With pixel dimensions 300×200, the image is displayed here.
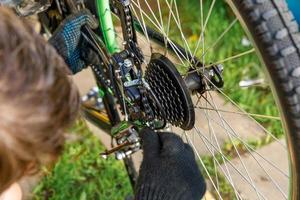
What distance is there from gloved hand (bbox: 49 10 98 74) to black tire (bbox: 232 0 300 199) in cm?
Result: 59

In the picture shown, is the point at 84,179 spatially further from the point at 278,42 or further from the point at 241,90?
the point at 278,42

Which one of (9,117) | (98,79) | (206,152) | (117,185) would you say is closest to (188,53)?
(98,79)

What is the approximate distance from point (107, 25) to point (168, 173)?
47 centimetres

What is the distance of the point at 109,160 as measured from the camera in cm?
215

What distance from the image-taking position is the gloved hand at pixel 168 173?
4.33 feet

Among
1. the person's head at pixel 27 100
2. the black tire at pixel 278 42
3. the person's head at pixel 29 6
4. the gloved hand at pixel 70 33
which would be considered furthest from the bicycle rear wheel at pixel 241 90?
the person's head at pixel 27 100

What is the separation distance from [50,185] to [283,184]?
0.83 meters

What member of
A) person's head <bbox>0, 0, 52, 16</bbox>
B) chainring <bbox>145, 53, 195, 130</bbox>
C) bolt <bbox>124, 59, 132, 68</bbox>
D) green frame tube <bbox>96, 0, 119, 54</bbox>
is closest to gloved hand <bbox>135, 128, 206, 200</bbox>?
chainring <bbox>145, 53, 195, 130</bbox>

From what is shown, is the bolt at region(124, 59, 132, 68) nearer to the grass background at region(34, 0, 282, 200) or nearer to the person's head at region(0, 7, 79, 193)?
the person's head at region(0, 7, 79, 193)

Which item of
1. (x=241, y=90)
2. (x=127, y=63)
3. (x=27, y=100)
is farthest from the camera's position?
(x=241, y=90)

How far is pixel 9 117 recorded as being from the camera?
36.2 inches

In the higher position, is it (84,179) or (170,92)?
(170,92)

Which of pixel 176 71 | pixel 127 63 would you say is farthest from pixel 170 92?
pixel 127 63

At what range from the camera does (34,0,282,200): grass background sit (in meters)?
2.06
